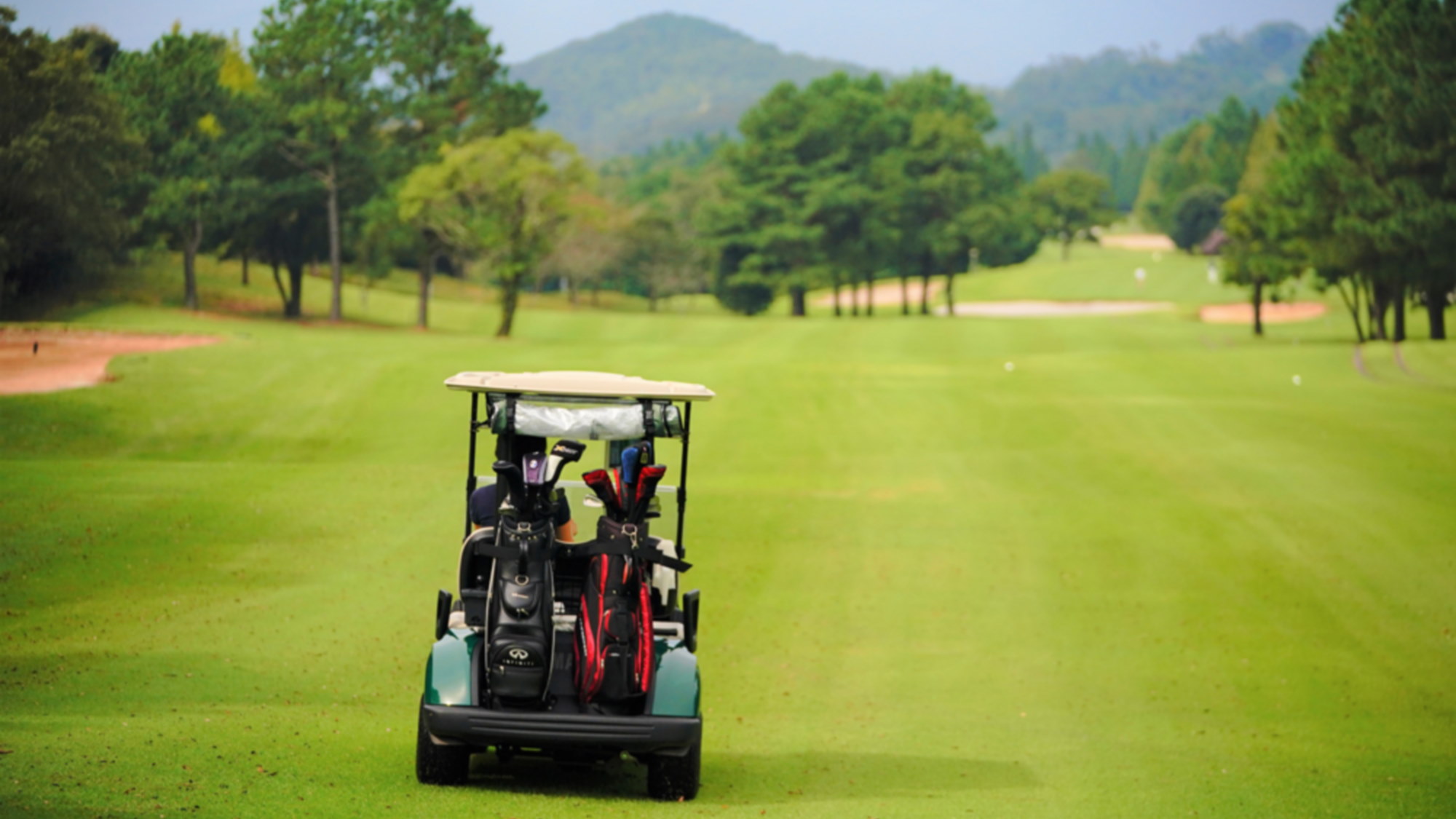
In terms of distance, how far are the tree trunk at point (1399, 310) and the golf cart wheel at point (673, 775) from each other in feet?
133

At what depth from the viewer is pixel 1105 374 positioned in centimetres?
3516

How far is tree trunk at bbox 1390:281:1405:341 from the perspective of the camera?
42562 mm

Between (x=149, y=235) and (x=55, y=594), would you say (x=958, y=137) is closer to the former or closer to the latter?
(x=149, y=235)

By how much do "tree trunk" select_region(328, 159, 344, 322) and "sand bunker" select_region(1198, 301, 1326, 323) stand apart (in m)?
42.6

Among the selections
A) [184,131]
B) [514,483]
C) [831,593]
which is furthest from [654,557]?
[184,131]

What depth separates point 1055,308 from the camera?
81562mm

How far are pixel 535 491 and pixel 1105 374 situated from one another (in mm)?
29807

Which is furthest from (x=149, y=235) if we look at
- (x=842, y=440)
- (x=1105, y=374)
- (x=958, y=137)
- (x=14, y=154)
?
(x=958, y=137)

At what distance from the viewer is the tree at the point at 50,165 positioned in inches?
786

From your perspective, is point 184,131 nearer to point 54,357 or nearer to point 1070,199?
point 54,357

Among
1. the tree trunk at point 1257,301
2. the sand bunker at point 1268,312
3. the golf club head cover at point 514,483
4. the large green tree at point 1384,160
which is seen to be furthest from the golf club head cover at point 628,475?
the sand bunker at point 1268,312

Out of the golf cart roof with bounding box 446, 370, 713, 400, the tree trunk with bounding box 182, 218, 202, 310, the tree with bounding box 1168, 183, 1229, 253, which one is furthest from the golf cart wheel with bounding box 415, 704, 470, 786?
the tree with bounding box 1168, 183, 1229, 253

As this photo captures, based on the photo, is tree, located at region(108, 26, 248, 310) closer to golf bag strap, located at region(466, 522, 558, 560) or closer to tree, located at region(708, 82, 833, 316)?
golf bag strap, located at region(466, 522, 558, 560)

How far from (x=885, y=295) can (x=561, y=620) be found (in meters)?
90.1
